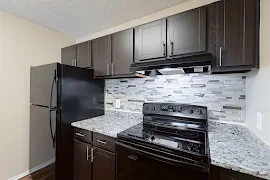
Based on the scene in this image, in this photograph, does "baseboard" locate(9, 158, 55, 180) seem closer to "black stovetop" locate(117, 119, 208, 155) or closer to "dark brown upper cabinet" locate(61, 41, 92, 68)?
"black stovetop" locate(117, 119, 208, 155)

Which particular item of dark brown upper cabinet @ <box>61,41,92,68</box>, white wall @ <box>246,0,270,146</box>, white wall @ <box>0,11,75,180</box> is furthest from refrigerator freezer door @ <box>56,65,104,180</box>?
white wall @ <box>246,0,270,146</box>

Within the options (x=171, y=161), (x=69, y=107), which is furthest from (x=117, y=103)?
(x=171, y=161)

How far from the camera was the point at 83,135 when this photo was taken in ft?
5.76

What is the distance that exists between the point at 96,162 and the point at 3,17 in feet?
7.52

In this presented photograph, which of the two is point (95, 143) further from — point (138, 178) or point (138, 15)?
point (138, 15)

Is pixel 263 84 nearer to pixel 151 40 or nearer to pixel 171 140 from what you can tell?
pixel 171 140

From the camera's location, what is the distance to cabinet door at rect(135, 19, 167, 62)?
1575 mm

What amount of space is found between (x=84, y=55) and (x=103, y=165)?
5.25 feet

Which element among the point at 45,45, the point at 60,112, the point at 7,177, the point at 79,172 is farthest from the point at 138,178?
the point at 45,45

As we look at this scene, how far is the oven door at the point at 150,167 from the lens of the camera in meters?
1.01

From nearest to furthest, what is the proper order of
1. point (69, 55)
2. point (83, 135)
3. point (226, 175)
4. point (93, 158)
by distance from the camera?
1. point (226, 175)
2. point (93, 158)
3. point (83, 135)
4. point (69, 55)

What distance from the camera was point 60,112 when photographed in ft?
5.66

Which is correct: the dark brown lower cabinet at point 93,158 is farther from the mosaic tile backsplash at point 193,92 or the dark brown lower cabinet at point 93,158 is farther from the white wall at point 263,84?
the white wall at point 263,84

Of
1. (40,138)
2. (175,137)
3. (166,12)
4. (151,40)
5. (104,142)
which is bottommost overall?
(40,138)
